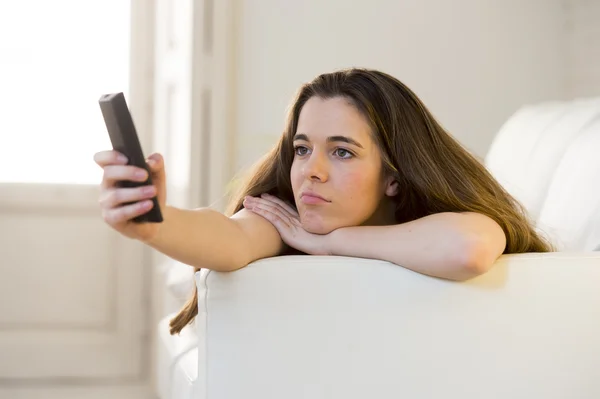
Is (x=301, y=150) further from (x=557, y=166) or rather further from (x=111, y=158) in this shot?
(x=557, y=166)

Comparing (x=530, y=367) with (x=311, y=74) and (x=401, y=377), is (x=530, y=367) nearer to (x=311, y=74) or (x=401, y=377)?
(x=401, y=377)

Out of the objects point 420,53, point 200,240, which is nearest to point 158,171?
point 200,240

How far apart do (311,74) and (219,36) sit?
382mm

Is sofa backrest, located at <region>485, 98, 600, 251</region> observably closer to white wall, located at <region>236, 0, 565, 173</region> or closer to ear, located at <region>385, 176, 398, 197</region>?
ear, located at <region>385, 176, 398, 197</region>

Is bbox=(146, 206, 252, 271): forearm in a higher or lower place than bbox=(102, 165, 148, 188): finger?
lower

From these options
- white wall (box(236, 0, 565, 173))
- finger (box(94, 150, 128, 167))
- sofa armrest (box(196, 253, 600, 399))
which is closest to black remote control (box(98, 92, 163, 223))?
finger (box(94, 150, 128, 167))

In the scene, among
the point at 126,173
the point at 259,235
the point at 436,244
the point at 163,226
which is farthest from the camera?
the point at 259,235

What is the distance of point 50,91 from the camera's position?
3262 millimetres

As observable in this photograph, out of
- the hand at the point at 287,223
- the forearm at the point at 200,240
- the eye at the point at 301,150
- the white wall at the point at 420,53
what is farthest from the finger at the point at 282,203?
the white wall at the point at 420,53

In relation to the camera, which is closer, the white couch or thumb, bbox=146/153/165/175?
thumb, bbox=146/153/165/175

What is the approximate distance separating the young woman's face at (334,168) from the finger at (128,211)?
1.37 ft

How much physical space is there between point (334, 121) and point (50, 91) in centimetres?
222

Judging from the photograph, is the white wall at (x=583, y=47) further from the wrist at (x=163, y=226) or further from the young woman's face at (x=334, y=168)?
the wrist at (x=163, y=226)

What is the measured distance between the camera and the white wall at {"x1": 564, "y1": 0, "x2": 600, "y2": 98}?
297 cm
